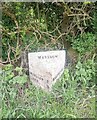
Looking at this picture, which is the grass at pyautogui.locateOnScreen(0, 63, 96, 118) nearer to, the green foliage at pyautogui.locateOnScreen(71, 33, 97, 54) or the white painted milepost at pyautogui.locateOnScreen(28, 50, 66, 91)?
the white painted milepost at pyautogui.locateOnScreen(28, 50, 66, 91)

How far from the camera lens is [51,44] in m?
2.22

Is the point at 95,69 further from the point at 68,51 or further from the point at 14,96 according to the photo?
the point at 14,96

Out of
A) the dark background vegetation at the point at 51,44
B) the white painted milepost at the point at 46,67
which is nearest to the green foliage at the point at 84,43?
the dark background vegetation at the point at 51,44

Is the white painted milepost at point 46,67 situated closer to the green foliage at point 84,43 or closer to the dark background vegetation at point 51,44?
the dark background vegetation at point 51,44

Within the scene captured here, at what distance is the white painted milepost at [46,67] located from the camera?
2055 millimetres

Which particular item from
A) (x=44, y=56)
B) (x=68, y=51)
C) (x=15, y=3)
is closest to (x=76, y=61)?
(x=68, y=51)

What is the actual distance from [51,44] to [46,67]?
0.21 meters

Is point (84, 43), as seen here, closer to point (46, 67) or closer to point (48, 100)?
point (46, 67)

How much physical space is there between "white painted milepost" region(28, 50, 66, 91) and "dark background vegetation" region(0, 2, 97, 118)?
0.04m

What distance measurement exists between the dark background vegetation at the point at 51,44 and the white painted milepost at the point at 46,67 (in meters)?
0.04

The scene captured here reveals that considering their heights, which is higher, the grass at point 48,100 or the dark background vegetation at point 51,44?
the dark background vegetation at point 51,44

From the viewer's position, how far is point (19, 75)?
6.86 ft

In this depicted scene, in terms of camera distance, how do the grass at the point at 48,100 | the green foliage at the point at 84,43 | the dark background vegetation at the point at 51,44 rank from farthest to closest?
the green foliage at the point at 84,43 → the dark background vegetation at the point at 51,44 → the grass at the point at 48,100

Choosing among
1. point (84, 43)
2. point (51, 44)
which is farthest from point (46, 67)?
point (84, 43)
